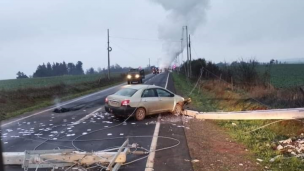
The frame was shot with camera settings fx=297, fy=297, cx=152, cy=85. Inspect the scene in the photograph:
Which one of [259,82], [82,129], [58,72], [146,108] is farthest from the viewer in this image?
[58,72]

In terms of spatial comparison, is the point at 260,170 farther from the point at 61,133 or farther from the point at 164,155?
the point at 61,133

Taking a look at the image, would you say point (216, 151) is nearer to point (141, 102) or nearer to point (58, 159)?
point (58, 159)

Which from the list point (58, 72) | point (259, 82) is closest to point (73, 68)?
point (58, 72)

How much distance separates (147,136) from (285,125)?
4.58 m

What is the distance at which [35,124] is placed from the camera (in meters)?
11.6

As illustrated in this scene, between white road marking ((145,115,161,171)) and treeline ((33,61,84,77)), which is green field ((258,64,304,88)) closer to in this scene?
white road marking ((145,115,161,171))

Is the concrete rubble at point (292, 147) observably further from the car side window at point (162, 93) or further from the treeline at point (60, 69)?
the treeline at point (60, 69)

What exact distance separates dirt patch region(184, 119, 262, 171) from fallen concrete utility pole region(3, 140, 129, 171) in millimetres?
1752

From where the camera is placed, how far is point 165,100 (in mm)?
13195

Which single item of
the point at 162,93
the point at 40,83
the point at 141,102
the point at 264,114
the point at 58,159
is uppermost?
the point at 40,83

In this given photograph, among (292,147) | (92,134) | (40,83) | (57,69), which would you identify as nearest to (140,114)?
(92,134)

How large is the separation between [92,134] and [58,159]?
387 centimetres

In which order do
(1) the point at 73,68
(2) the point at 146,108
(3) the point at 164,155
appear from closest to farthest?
(3) the point at 164,155, (2) the point at 146,108, (1) the point at 73,68

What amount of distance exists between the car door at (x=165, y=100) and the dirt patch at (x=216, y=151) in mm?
2924
